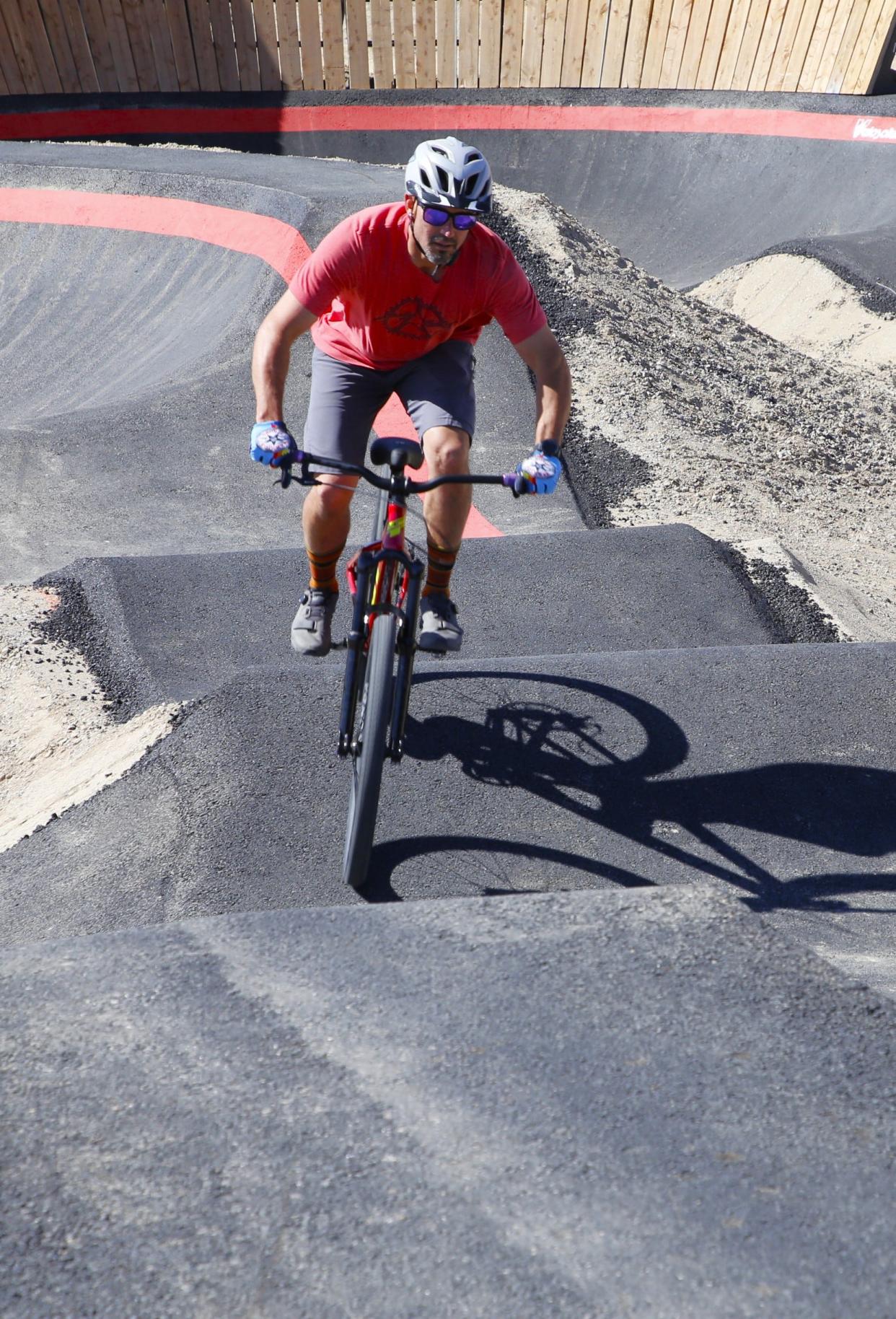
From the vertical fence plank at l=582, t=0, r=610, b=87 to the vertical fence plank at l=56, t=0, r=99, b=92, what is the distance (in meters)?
8.92

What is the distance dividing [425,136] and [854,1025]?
19643 mm

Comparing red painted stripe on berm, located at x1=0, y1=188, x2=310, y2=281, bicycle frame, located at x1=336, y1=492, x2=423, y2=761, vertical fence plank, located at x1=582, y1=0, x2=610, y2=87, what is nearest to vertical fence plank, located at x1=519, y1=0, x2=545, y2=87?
vertical fence plank, located at x1=582, y1=0, x2=610, y2=87

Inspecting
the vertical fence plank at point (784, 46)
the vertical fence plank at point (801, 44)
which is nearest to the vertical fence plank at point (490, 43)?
the vertical fence plank at point (784, 46)

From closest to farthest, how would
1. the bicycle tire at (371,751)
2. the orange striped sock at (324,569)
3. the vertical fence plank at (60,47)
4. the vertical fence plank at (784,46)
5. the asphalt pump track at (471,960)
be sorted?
the asphalt pump track at (471,960) → the bicycle tire at (371,751) → the orange striped sock at (324,569) → the vertical fence plank at (784,46) → the vertical fence plank at (60,47)

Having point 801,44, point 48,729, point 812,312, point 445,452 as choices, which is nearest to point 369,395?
point 445,452

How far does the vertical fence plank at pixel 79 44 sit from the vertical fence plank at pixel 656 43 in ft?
29.6

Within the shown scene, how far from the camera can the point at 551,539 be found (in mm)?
6445

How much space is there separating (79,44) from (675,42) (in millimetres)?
10569

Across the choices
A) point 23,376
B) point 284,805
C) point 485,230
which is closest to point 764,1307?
point 284,805

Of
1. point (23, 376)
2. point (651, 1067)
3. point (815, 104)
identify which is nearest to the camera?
point (651, 1067)

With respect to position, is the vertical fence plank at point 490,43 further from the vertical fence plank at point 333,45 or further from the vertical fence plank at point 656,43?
the vertical fence plank at point 333,45

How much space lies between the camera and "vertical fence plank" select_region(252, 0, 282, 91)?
17.5 metres

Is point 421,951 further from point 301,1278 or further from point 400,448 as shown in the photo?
point 400,448

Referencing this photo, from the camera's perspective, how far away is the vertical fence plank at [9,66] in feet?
56.5
